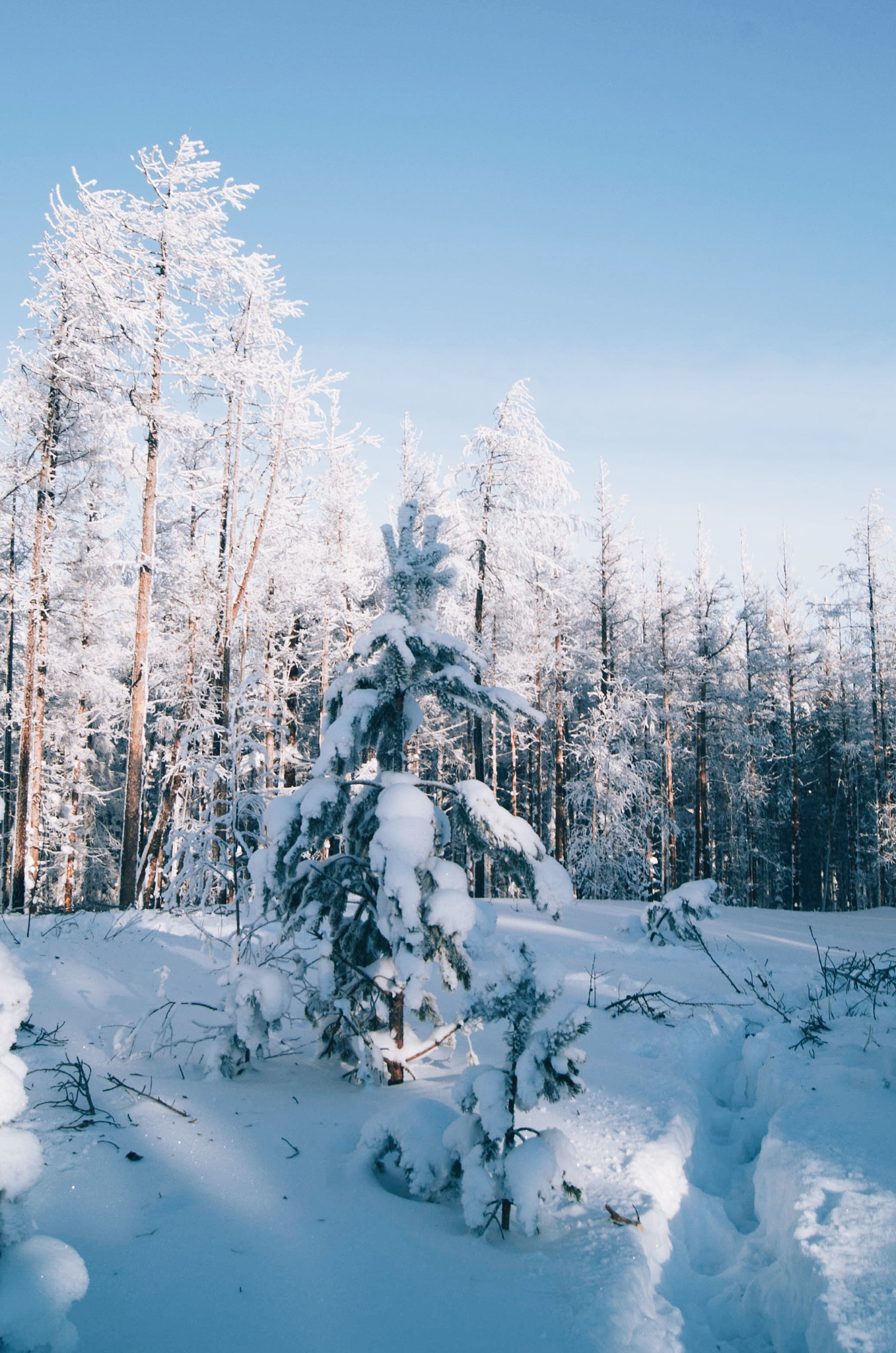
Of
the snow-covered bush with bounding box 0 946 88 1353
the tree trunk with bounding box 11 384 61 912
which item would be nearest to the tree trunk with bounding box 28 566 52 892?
the tree trunk with bounding box 11 384 61 912

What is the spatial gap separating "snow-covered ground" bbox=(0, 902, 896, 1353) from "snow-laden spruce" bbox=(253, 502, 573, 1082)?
1.63 ft

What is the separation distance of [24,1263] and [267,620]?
1844cm

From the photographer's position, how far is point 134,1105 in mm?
3162

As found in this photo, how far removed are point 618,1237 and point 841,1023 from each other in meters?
3.40

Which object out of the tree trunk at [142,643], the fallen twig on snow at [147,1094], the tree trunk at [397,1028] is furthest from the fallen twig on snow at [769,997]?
the tree trunk at [142,643]

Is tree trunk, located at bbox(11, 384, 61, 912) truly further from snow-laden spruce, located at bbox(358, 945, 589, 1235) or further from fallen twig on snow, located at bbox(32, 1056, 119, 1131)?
snow-laden spruce, located at bbox(358, 945, 589, 1235)

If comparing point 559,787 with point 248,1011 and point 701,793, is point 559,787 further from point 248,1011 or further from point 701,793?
point 248,1011

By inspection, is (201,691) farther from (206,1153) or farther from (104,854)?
(206,1153)

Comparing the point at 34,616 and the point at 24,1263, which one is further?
the point at 34,616

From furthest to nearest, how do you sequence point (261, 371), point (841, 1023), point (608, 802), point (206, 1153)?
point (608, 802)
point (261, 371)
point (841, 1023)
point (206, 1153)

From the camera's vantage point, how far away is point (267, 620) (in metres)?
19.4

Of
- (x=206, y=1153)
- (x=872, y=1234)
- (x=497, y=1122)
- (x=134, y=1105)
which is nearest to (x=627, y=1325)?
(x=497, y=1122)

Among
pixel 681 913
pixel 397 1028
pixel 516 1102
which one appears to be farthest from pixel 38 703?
pixel 516 1102

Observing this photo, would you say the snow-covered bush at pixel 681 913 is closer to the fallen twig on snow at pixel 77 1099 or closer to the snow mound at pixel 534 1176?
the snow mound at pixel 534 1176
